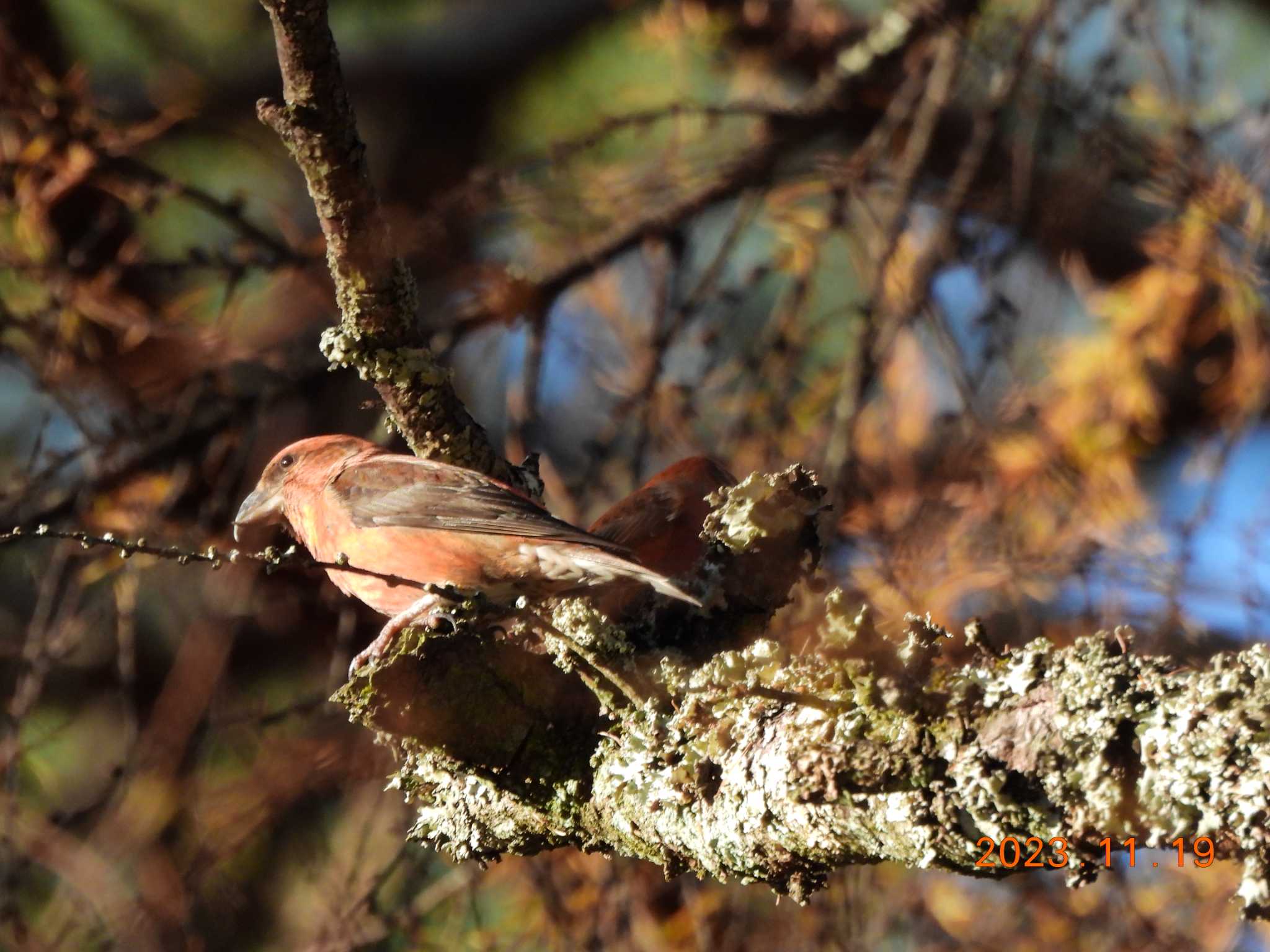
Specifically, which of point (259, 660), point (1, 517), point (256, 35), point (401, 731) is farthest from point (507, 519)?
point (256, 35)

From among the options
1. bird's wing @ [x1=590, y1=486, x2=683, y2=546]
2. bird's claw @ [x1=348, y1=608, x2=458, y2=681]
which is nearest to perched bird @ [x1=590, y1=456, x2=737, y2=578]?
Result: bird's wing @ [x1=590, y1=486, x2=683, y2=546]

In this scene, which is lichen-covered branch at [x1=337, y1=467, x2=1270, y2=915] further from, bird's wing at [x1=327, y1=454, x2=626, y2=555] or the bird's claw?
bird's wing at [x1=327, y1=454, x2=626, y2=555]

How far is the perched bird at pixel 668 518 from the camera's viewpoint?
444 cm

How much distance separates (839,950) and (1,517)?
3.15 m

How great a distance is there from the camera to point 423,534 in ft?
13.0

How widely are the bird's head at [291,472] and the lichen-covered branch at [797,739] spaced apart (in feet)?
5.16

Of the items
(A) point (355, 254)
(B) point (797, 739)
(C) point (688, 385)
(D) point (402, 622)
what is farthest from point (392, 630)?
(C) point (688, 385)

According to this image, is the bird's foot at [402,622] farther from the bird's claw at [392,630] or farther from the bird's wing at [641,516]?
the bird's wing at [641,516]

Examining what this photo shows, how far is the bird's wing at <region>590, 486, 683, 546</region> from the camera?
4465 mm

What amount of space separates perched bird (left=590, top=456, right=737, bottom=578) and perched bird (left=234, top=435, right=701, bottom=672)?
606mm

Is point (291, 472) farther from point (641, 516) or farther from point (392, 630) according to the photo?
point (392, 630)

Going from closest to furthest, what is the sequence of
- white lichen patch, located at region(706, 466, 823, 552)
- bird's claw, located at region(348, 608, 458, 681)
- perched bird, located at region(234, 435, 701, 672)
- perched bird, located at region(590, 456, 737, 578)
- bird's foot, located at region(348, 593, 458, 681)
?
bird's claw, located at region(348, 608, 458, 681) → white lichen patch, located at region(706, 466, 823, 552) → bird's foot, located at region(348, 593, 458, 681) → perched bird, located at region(234, 435, 701, 672) → perched bird, located at region(590, 456, 737, 578)

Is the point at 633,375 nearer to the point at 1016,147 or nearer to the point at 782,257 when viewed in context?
the point at 782,257

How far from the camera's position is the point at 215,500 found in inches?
194
